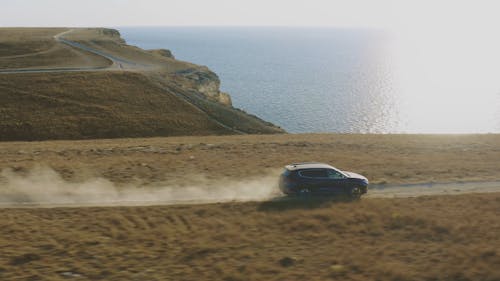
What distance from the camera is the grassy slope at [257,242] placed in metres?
13.9

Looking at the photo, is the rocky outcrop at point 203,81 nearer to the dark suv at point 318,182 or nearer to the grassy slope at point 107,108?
the grassy slope at point 107,108

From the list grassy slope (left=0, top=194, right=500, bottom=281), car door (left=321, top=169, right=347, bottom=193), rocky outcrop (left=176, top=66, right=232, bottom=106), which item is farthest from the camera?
rocky outcrop (left=176, top=66, right=232, bottom=106)

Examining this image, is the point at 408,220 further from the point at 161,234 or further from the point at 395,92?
the point at 395,92

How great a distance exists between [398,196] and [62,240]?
1499cm

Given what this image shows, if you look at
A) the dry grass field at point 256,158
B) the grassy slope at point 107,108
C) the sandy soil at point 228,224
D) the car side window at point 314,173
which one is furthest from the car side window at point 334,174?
the grassy slope at point 107,108

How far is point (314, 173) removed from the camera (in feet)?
71.3

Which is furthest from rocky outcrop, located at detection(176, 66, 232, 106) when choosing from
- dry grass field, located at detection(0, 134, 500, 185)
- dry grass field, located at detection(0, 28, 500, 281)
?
dry grass field, located at detection(0, 134, 500, 185)

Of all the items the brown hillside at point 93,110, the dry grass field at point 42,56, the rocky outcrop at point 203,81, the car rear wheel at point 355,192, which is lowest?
the car rear wheel at point 355,192

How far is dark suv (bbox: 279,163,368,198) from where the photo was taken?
846 inches

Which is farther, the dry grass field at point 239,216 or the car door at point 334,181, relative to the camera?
the car door at point 334,181

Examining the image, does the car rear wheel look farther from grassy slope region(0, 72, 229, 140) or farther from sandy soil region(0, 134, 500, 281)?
grassy slope region(0, 72, 229, 140)

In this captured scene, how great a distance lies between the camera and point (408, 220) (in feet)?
60.9

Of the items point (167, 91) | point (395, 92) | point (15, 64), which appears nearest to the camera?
point (167, 91)

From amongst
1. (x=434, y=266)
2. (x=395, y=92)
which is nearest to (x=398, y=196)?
(x=434, y=266)
